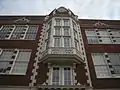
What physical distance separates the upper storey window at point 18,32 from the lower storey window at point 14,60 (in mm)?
2656

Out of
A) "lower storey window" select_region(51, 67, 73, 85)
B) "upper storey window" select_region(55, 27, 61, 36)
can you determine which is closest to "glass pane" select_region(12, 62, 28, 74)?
"lower storey window" select_region(51, 67, 73, 85)

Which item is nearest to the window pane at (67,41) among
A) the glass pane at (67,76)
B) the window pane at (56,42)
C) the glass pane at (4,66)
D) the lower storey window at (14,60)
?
the window pane at (56,42)

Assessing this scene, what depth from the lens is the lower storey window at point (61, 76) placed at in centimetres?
1563

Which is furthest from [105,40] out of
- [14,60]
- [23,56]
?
[14,60]

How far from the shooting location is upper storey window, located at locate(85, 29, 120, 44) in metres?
21.8

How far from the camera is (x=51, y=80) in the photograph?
51.5 ft

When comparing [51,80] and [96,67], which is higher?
[96,67]

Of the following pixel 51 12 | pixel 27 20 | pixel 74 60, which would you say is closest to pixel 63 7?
pixel 51 12

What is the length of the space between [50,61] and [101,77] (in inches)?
182

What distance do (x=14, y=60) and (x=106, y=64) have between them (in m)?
8.67

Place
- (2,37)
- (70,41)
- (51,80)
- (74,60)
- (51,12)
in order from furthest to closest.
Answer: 1. (51,12)
2. (2,37)
3. (70,41)
4. (74,60)
5. (51,80)

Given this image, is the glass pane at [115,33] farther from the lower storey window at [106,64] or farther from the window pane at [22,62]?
the window pane at [22,62]

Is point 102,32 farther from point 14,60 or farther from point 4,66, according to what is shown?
point 4,66

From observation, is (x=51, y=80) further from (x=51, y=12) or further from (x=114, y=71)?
(x=51, y=12)
